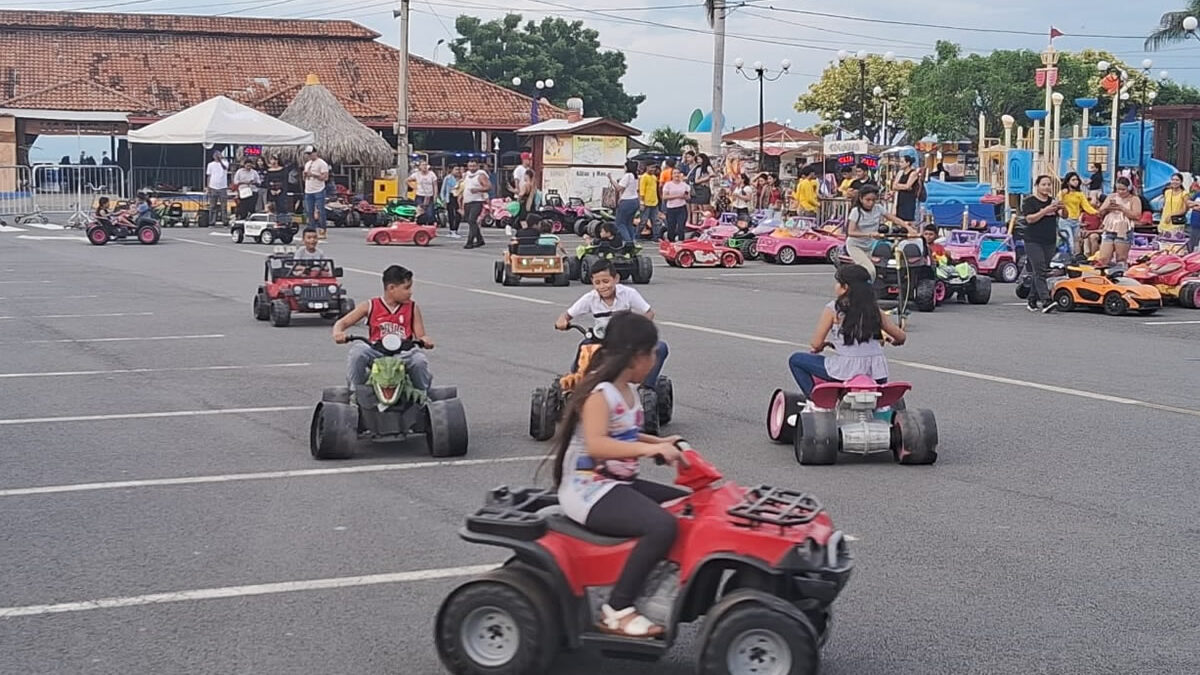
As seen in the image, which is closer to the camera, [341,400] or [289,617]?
[289,617]

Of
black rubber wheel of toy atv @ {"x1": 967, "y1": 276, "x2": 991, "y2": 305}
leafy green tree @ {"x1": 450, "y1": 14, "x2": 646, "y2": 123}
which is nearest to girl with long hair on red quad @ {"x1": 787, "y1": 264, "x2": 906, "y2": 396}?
black rubber wheel of toy atv @ {"x1": 967, "y1": 276, "x2": 991, "y2": 305}

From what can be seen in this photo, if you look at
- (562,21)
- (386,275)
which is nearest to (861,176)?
(386,275)

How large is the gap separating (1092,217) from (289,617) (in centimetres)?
1760

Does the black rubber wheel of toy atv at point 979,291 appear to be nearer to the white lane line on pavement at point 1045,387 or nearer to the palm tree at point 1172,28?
the white lane line on pavement at point 1045,387

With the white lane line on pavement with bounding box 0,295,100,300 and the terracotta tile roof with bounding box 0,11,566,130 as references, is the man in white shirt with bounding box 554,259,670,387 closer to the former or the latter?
the white lane line on pavement with bounding box 0,295,100,300

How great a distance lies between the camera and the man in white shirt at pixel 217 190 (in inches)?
1409

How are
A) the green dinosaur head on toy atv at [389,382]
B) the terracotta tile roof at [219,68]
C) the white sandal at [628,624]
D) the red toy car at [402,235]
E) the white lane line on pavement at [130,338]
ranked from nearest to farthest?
the white sandal at [628,624] → the green dinosaur head on toy atv at [389,382] → the white lane line on pavement at [130,338] → the red toy car at [402,235] → the terracotta tile roof at [219,68]

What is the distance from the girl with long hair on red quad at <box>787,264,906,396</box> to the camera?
29.8 ft

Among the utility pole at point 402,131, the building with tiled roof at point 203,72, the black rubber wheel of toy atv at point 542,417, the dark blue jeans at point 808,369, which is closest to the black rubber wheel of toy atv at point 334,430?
the black rubber wheel of toy atv at point 542,417

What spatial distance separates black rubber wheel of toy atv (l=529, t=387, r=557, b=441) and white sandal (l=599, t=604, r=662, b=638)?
450 cm

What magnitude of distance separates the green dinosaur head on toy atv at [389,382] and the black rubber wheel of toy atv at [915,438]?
2.99 meters

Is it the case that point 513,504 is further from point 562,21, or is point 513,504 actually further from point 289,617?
point 562,21

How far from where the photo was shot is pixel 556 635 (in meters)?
5.08

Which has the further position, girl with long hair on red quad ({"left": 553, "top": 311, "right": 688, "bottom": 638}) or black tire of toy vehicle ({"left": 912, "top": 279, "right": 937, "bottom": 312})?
black tire of toy vehicle ({"left": 912, "top": 279, "right": 937, "bottom": 312})
